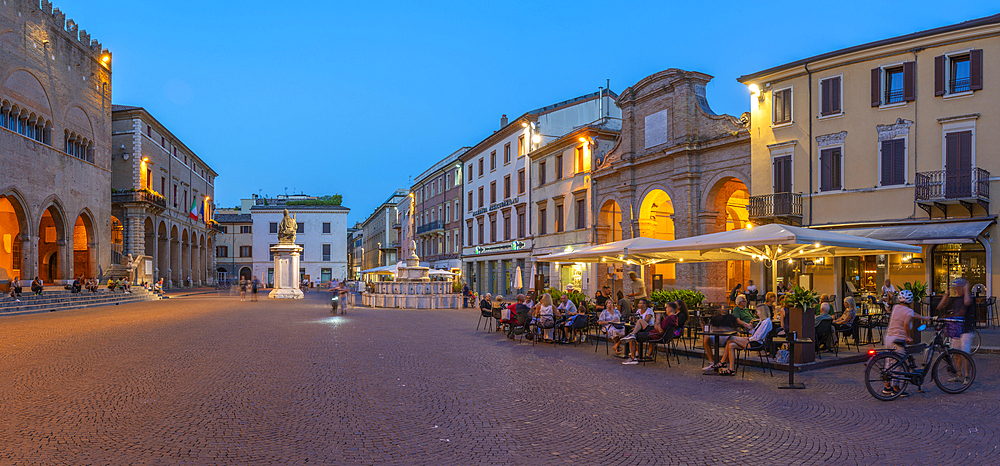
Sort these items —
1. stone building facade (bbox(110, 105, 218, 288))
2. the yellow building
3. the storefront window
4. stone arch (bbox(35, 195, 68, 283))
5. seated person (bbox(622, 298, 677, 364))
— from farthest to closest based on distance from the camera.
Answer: stone building facade (bbox(110, 105, 218, 288)) → stone arch (bbox(35, 195, 68, 283)) → the storefront window → the yellow building → seated person (bbox(622, 298, 677, 364))

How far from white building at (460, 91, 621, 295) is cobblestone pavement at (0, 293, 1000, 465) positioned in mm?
23641

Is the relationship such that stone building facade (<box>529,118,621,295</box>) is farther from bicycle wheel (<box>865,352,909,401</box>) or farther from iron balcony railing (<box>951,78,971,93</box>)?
bicycle wheel (<box>865,352,909,401</box>)

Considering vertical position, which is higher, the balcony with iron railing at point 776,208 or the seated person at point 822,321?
the balcony with iron railing at point 776,208

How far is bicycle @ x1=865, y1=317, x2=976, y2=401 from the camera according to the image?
25.6 ft

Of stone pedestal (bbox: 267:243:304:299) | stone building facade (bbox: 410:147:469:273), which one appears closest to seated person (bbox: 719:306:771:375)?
stone pedestal (bbox: 267:243:304:299)

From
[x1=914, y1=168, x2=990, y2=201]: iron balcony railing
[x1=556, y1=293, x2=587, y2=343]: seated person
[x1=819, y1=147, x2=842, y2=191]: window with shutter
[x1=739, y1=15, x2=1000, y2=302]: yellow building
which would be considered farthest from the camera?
[x1=819, y1=147, x2=842, y2=191]: window with shutter

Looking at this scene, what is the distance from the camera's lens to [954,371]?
26.8ft

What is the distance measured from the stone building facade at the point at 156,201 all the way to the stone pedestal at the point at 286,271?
9539 mm

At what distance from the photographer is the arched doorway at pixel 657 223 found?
3031cm

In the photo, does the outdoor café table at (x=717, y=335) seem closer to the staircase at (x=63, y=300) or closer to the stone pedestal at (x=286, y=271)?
the staircase at (x=63, y=300)

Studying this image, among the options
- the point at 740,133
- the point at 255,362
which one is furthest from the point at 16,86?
the point at 740,133

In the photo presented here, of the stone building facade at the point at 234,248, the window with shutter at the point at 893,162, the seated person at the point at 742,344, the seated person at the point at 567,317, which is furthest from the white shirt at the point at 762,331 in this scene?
the stone building facade at the point at 234,248

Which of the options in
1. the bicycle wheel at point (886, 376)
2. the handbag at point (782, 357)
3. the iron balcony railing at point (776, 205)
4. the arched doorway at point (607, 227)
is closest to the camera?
the bicycle wheel at point (886, 376)

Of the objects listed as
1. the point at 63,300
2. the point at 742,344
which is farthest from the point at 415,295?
the point at 742,344
